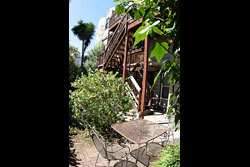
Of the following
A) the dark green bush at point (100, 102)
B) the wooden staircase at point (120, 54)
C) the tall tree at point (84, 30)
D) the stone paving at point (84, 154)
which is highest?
the tall tree at point (84, 30)

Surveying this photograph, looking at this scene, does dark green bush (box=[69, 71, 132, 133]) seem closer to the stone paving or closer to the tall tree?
the stone paving

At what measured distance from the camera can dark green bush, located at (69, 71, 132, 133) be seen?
202 inches

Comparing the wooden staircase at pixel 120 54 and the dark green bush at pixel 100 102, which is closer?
the dark green bush at pixel 100 102

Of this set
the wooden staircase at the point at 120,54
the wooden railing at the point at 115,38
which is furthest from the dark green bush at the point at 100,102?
the wooden railing at the point at 115,38

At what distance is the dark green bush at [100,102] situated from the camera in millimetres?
5141

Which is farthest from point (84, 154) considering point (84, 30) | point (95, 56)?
point (84, 30)

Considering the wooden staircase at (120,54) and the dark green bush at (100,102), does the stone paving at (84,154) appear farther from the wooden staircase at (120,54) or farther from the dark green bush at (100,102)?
the wooden staircase at (120,54)

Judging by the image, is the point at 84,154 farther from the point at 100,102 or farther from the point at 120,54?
the point at 120,54

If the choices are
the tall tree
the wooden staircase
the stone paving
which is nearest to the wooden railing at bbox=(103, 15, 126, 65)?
the wooden staircase

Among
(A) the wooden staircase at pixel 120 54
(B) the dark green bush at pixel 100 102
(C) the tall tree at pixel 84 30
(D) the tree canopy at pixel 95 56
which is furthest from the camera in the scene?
(C) the tall tree at pixel 84 30

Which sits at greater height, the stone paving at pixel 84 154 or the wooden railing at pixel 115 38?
the wooden railing at pixel 115 38
